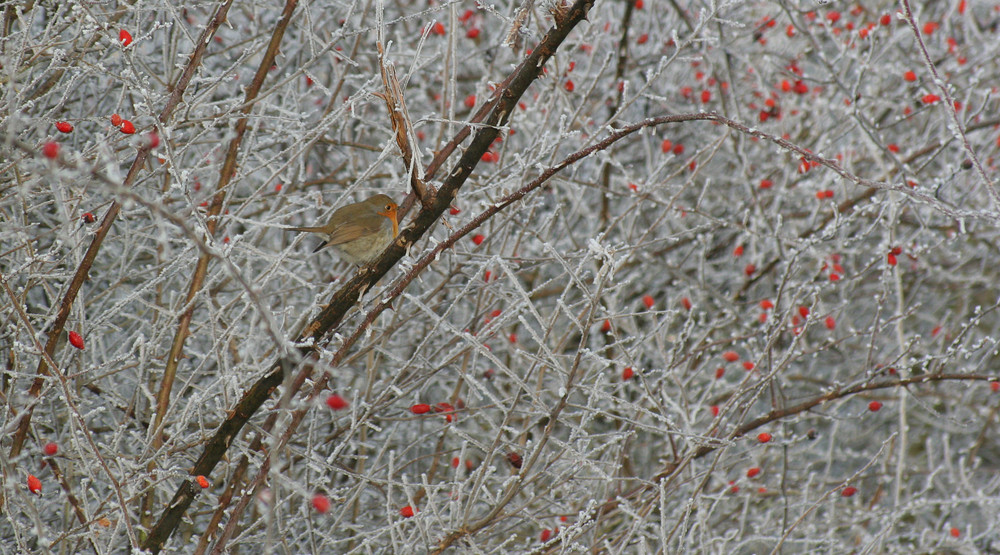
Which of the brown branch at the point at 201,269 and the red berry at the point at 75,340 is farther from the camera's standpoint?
the brown branch at the point at 201,269

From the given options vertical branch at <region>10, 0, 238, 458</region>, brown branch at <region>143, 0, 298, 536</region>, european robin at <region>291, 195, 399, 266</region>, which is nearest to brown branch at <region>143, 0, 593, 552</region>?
brown branch at <region>143, 0, 298, 536</region>

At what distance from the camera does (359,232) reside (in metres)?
3.53

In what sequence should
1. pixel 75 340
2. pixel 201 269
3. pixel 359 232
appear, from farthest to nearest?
1. pixel 359 232
2. pixel 201 269
3. pixel 75 340

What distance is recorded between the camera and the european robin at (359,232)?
3.51 meters

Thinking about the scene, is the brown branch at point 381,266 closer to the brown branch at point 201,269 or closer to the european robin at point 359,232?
the brown branch at point 201,269

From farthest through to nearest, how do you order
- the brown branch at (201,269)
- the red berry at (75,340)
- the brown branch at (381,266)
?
1. the brown branch at (201,269)
2. the red berry at (75,340)
3. the brown branch at (381,266)

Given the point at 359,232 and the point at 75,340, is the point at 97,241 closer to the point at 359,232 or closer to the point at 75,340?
the point at 75,340

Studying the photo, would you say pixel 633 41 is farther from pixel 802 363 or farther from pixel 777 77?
pixel 802 363

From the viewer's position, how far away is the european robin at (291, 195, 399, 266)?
138 inches

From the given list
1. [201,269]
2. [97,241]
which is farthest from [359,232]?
[97,241]

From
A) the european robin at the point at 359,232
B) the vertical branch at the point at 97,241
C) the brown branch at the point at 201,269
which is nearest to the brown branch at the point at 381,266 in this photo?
the brown branch at the point at 201,269

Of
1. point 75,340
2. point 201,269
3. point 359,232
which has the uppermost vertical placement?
point 359,232

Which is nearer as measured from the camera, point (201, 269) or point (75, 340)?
point (75, 340)

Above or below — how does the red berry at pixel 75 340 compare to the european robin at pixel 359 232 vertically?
below
